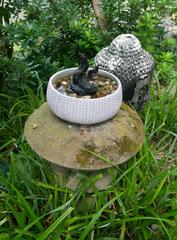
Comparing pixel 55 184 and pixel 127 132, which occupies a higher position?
pixel 127 132

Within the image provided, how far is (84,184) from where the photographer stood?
5.89 ft

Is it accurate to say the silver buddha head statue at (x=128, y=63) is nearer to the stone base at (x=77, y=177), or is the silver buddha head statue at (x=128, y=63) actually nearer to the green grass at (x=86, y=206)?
the green grass at (x=86, y=206)

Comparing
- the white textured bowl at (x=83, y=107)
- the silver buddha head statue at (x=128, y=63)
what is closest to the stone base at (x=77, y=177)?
the white textured bowl at (x=83, y=107)

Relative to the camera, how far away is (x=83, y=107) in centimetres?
166

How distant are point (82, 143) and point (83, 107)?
6.6 inches

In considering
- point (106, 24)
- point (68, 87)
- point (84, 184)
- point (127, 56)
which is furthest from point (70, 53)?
point (84, 184)

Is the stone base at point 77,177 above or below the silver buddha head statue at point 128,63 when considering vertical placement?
below

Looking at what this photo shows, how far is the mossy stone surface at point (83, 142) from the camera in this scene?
5.65ft

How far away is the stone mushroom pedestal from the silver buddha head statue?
2.04 ft

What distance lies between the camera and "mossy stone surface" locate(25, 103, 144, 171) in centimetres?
172

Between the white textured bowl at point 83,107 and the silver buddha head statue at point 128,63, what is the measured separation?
682 millimetres

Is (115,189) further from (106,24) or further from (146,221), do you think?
(106,24)

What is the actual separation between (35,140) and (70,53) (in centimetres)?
148

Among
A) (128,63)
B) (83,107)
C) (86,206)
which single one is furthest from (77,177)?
(128,63)
